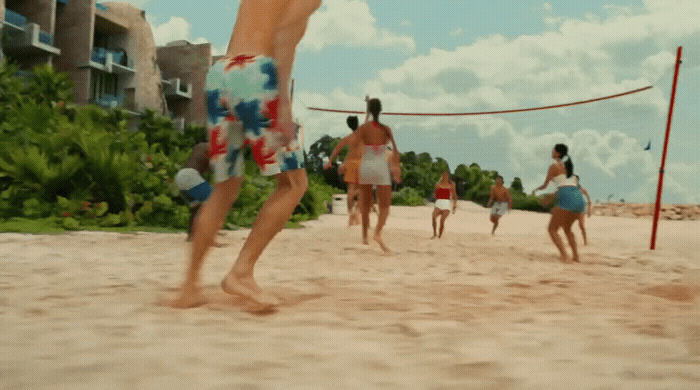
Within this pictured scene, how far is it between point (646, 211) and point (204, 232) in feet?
73.2

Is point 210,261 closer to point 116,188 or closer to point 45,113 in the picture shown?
point 116,188

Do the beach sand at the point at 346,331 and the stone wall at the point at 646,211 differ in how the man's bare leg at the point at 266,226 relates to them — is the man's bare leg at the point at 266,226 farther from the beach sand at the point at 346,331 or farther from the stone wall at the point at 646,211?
the stone wall at the point at 646,211

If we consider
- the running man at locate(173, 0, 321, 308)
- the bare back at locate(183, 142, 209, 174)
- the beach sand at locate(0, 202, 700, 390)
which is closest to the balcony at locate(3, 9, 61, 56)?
the bare back at locate(183, 142, 209, 174)

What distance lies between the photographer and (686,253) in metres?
6.72

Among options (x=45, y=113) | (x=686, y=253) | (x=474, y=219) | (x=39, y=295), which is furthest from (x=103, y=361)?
(x=474, y=219)

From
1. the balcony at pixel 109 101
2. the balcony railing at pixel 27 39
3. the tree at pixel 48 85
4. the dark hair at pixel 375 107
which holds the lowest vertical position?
the dark hair at pixel 375 107

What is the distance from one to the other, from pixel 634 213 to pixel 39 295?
73.7 feet

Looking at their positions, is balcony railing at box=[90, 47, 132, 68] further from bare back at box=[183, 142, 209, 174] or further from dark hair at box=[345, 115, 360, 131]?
bare back at box=[183, 142, 209, 174]

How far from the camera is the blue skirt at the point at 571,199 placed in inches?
214

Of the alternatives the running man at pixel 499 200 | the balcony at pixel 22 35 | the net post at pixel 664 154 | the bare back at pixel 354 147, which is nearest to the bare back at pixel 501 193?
the running man at pixel 499 200

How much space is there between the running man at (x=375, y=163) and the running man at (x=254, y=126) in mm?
3326

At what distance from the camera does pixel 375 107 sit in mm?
5875

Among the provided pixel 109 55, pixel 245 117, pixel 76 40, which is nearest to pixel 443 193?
pixel 245 117

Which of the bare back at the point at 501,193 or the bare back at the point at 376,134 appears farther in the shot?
the bare back at the point at 501,193
